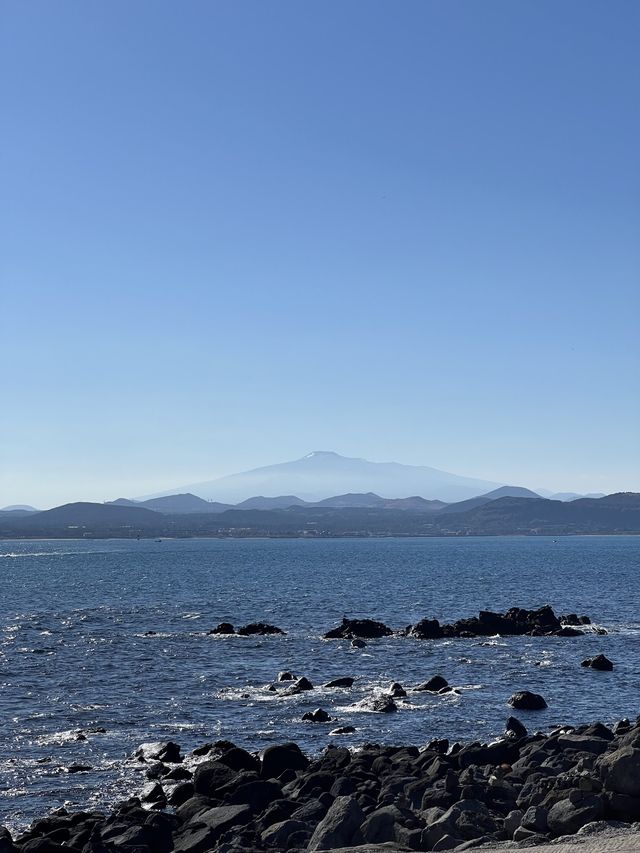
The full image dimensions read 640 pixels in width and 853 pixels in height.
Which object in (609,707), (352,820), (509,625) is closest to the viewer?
(352,820)

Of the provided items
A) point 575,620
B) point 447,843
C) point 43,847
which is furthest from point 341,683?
point 575,620

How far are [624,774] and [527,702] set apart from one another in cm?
1879

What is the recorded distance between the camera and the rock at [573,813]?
19.2 m

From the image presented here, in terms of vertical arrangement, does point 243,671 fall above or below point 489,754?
below

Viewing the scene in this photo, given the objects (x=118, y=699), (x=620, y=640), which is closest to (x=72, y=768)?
(x=118, y=699)

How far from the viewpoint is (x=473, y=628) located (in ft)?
213

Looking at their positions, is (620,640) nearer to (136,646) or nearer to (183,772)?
(136,646)

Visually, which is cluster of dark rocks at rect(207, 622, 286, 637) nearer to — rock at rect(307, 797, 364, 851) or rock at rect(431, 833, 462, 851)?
rock at rect(307, 797, 364, 851)

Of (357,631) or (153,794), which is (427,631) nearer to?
(357,631)

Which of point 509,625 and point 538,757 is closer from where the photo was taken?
point 538,757

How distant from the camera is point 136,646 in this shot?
57312mm

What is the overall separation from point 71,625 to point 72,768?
132 ft

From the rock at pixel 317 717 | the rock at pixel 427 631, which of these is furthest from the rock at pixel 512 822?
the rock at pixel 427 631

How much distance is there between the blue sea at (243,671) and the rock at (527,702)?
0.62 metres
